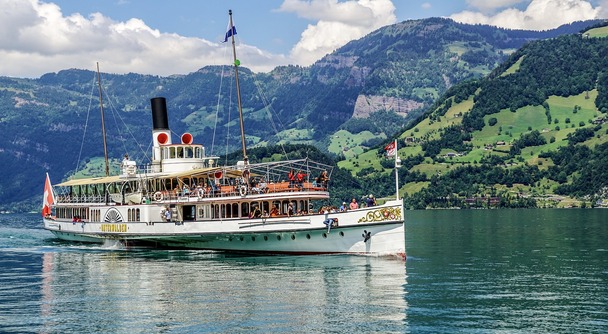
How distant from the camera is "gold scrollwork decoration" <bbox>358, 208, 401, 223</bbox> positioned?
59.8 m

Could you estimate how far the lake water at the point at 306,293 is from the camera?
36312 mm

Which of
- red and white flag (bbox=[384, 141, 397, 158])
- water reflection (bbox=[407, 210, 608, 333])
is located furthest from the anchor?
red and white flag (bbox=[384, 141, 397, 158])

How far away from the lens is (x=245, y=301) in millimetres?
41938

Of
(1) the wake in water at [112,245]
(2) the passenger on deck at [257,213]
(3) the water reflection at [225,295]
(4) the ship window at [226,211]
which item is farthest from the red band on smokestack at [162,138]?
(2) the passenger on deck at [257,213]

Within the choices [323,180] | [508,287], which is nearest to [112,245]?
[323,180]

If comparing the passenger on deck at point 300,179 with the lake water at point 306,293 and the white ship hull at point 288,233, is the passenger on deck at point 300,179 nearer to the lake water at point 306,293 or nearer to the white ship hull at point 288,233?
the white ship hull at point 288,233

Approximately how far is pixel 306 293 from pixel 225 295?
4.64 meters

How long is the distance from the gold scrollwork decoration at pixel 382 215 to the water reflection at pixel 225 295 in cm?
310

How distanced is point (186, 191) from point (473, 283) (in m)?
31.4

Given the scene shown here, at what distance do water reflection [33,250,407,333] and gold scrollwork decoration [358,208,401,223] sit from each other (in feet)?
10.2

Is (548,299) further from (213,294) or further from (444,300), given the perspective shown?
(213,294)

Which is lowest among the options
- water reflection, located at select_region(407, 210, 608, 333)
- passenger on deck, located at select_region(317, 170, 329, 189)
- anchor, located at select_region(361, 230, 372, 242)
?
water reflection, located at select_region(407, 210, 608, 333)

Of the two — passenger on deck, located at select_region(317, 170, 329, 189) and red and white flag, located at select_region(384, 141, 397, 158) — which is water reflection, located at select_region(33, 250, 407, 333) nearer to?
passenger on deck, located at select_region(317, 170, 329, 189)

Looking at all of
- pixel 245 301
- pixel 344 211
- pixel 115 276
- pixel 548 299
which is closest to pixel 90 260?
pixel 115 276
